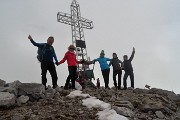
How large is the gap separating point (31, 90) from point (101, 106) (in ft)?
7.83

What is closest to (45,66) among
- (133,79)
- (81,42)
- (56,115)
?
(56,115)

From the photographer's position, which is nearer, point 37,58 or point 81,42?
point 37,58

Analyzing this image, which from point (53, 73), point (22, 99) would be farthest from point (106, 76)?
point (22, 99)

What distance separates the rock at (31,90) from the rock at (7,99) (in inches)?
27.7

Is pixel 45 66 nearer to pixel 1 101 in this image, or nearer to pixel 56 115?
pixel 1 101

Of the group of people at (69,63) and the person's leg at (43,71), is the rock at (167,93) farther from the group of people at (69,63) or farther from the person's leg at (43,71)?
the person's leg at (43,71)

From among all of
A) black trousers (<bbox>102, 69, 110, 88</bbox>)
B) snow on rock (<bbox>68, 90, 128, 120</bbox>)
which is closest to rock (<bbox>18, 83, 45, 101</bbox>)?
snow on rock (<bbox>68, 90, 128, 120</bbox>)

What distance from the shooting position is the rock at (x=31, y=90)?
9.74 meters

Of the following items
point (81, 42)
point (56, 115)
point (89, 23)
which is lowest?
point (56, 115)

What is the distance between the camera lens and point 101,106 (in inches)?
356

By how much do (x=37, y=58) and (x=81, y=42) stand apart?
16.0 meters

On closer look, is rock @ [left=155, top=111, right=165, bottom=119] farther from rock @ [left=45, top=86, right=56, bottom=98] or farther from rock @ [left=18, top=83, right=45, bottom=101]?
rock @ [left=18, top=83, right=45, bottom=101]

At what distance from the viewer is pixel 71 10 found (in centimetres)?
2933

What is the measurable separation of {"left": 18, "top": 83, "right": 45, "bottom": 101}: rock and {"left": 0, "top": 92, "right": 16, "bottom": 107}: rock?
703 millimetres
